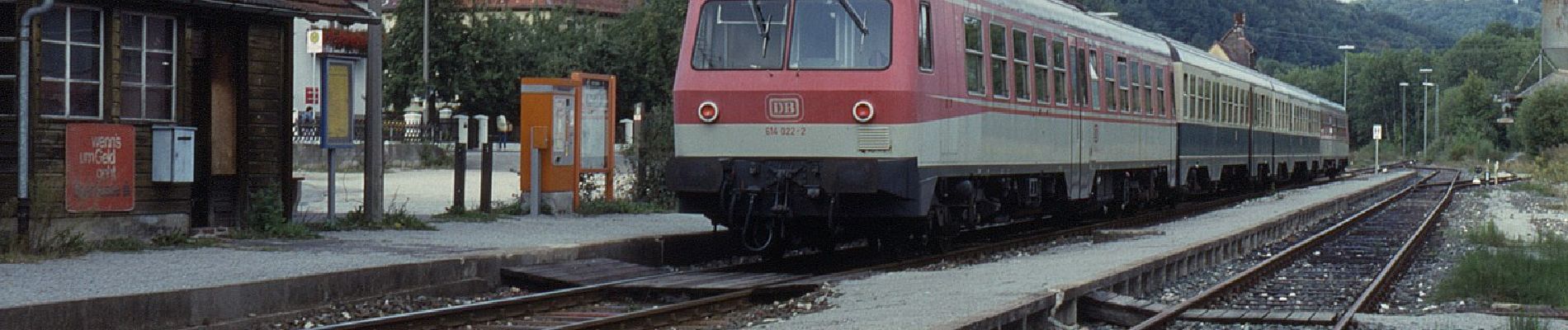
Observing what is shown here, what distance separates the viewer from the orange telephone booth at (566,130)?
20484 millimetres

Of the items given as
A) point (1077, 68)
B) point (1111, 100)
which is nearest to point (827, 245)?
point (1077, 68)

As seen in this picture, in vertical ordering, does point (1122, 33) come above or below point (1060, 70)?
above

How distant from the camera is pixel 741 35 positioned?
51.2ft

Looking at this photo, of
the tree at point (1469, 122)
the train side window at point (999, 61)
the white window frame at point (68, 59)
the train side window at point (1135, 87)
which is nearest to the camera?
the white window frame at point (68, 59)

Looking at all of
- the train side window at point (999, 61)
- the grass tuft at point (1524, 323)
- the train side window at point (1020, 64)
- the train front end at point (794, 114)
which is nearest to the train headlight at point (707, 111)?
the train front end at point (794, 114)

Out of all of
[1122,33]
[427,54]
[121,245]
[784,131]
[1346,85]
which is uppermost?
[1346,85]

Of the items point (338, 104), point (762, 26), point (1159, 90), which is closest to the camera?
point (762, 26)

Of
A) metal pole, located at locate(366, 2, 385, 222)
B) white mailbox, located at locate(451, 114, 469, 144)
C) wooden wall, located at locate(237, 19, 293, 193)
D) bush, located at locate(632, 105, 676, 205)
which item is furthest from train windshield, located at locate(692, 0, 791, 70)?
bush, located at locate(632, 105, 676, 205)

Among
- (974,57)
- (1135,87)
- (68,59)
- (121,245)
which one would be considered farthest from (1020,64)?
(68,59)

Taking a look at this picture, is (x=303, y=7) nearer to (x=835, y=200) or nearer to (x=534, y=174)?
(x=534, y=174)

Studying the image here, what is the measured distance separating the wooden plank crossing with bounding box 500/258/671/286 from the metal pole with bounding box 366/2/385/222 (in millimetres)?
3614

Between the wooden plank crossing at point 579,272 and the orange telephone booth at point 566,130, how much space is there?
5.35 metres

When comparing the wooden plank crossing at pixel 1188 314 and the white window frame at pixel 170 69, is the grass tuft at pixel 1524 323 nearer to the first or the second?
the wooden plank crossing at pixel 1188 314

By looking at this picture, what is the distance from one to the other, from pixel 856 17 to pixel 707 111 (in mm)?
1507
